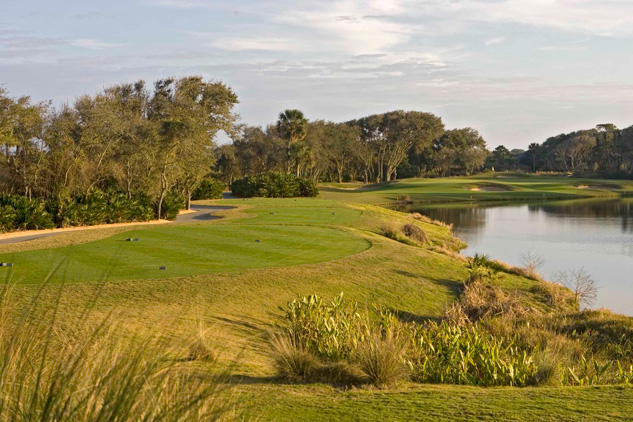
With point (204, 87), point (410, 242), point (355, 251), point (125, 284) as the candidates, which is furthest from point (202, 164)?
point (125, 284)

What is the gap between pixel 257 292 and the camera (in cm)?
1461

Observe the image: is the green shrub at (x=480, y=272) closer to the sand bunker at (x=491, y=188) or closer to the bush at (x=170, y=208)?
the bush at (x=170, y=208)

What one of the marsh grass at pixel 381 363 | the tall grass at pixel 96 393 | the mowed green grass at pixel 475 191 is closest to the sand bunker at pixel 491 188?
the mowed green grass at pixel 475 191

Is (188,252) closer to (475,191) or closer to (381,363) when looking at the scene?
(381,363)

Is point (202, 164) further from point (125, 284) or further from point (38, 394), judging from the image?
point (38, 394)

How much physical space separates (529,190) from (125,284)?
82.8m

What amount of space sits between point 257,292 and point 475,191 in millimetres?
75150

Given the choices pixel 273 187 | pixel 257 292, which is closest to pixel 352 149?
pixel 273 187

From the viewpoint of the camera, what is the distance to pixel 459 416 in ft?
19.9

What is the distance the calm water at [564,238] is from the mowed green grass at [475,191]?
41.8 ft

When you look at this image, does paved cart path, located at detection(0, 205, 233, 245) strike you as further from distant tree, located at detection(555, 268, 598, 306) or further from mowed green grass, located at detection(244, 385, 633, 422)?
distant tree, located at detection(555, 268, 598, 306)

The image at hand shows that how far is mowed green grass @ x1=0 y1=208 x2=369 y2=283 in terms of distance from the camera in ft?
49.6

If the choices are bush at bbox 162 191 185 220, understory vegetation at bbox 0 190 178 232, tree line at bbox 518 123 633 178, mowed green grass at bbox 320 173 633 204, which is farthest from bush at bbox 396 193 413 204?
tree line at bbox 518 123 633 178

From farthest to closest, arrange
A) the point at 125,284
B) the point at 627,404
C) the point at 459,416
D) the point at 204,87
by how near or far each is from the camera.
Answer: the point at 204,87 → the point at 125,284 → the point at 627,404 → the point at 459,416
